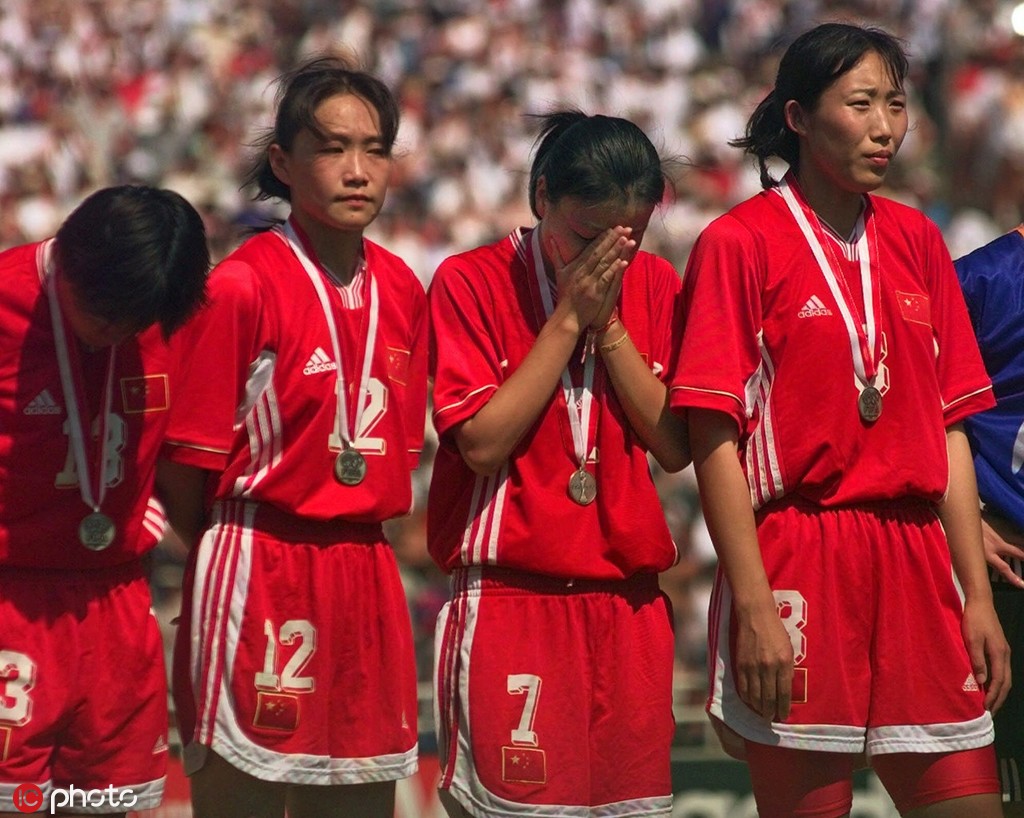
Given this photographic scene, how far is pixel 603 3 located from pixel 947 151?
343 centimetres

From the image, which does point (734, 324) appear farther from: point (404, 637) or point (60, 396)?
point (60, 396)

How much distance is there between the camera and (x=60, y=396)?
4.08 meters

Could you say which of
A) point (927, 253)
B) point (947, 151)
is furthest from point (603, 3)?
point (927, 253)

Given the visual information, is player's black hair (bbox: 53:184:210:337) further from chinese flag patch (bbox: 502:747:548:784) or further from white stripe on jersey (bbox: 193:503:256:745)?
chinese flag patch (bbox: 502:747:548:784)

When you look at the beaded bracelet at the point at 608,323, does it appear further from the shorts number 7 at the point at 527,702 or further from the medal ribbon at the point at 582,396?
the shorts number 7 at the point at 527,702

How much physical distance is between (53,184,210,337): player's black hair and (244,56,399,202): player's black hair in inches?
16.7

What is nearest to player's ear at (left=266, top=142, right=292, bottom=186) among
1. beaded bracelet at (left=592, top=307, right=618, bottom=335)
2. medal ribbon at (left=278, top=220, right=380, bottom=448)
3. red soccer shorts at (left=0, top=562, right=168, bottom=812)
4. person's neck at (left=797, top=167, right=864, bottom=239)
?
medal ribbon at (left=278, top=220, right=380, bottom=448)

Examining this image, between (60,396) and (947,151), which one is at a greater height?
(947,151)

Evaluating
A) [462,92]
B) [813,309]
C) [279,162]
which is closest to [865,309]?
[813,309]

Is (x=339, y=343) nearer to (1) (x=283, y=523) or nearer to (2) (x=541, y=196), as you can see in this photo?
(1) (x=283, y=523)

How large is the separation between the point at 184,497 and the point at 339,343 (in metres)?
0.53

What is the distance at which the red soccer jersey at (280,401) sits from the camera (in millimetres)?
4133

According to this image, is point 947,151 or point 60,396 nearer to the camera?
point 60,396

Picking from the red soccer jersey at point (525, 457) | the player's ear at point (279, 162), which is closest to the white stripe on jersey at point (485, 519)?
the red soccer jersey at point (525, 457)
